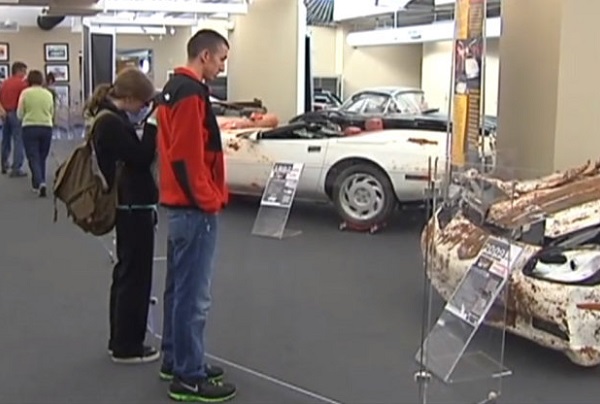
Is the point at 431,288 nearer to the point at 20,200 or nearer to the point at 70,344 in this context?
the point at 70,344

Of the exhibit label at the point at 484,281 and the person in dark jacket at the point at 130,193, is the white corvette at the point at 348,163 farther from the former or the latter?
the person in dark jacket at the point at 130,193

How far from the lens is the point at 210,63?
11.8 feet

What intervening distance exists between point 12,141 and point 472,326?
10813 millimetres

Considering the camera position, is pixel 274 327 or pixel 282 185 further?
pixel 282 185

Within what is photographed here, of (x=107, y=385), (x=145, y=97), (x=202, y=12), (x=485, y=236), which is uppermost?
(x=202, y=12)

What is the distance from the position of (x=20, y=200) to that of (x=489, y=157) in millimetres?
6070

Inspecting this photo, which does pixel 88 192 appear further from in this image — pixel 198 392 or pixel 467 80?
pixel 467 80

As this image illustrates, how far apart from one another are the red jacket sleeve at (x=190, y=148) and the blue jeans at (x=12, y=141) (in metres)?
8.98

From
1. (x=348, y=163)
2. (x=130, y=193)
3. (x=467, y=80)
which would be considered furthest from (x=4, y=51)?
(x=130, y=193)

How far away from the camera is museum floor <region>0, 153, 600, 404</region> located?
3.96 metres

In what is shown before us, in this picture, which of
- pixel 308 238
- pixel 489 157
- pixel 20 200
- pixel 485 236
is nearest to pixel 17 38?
pixel 20 200

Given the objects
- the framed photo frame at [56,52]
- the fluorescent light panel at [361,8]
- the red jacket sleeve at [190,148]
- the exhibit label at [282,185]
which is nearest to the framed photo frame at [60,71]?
the framed photo frame at [56,52]

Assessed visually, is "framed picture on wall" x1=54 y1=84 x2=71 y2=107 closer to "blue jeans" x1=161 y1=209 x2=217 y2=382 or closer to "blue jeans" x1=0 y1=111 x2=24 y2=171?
"blue jeans" x1=0 y1=111 x2=24 y2=171

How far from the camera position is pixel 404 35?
21109 millimetres
